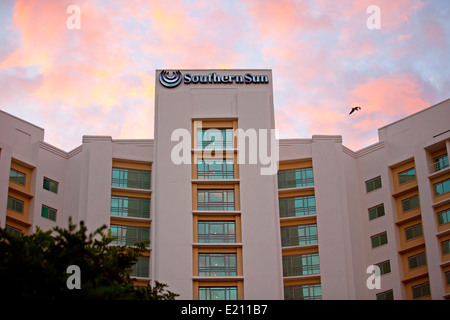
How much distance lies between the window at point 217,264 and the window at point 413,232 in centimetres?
1445

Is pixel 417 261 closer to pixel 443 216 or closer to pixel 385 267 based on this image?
pixel 385 267

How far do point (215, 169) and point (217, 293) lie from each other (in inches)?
405

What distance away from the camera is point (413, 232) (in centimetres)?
5972

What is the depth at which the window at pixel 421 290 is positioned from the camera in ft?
188

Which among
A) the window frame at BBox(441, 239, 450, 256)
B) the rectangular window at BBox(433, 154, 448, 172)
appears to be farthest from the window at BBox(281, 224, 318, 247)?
the rectangular window at BBox(433, 154, 448, 172)

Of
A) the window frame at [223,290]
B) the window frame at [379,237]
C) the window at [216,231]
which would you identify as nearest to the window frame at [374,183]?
the window frame at [379,237]

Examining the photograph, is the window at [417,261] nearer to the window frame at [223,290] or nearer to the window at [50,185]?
the window frame at [223,290]

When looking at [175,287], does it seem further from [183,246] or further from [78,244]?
[78,244]

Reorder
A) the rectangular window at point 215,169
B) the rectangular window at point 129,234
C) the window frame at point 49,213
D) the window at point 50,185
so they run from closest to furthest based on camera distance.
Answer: the rectangular window at point 129,234 → the rectangular window at point 215,169 → the window frame at point 49,213 → the window at point 50,185

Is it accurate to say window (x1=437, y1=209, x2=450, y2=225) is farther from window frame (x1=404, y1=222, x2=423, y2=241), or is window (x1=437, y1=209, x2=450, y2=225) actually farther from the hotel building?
window frame (x1=404, y1=222, x2=423, y2=241)

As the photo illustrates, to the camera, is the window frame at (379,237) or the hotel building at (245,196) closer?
the hotel building at (245,196)

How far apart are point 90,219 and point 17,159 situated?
7.90 metres

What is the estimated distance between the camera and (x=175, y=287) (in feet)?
→ 182
